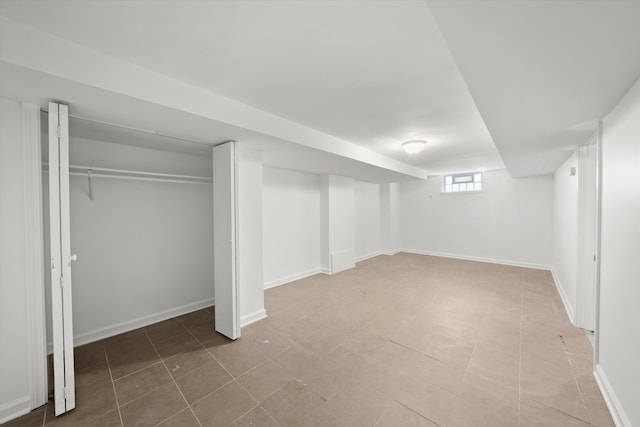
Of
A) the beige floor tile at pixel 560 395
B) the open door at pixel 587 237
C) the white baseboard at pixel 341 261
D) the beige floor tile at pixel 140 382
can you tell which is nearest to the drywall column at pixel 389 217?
the white baseboard at pixel 341 261

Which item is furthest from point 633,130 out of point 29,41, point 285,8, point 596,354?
point 29,41

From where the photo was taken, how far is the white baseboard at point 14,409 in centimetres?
162

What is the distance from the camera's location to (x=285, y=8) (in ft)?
3.74

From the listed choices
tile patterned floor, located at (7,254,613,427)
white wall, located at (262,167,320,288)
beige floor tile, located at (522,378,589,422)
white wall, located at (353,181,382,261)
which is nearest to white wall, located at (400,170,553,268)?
white wall, located at (353,181,382,261)

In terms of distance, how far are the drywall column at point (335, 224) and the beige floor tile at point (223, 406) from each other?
11.1 feet

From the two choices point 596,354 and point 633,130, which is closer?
point 633,130

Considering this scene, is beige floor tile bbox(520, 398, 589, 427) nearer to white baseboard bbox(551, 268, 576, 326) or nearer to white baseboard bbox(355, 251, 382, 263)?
white baseboard bbox(551, 268, 576, 326)

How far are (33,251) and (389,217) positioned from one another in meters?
6.89

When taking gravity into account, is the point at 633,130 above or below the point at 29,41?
below

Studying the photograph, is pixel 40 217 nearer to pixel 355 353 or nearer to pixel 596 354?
pixel 355 353

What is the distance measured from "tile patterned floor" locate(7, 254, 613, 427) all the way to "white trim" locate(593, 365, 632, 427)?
0.17ft

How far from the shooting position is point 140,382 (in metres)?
1.99

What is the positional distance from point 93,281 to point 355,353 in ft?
9.82

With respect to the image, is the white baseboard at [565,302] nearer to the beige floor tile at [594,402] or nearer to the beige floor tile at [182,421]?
the beige floor tile at [594,402]
